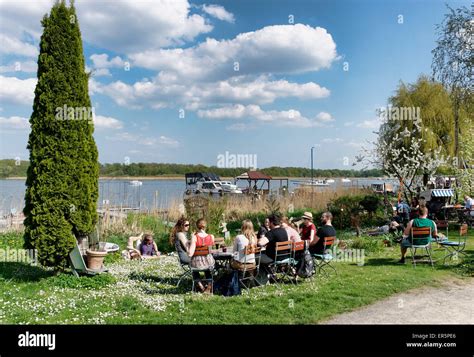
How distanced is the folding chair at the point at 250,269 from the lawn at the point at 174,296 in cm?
24

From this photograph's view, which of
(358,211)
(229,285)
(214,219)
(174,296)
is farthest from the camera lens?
(358,211)

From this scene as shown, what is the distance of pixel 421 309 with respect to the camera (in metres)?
6.04

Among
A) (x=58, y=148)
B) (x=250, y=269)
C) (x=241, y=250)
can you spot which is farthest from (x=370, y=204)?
(x=58, y=148)

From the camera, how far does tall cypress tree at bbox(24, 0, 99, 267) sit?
746cm

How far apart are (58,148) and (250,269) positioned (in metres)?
4.13

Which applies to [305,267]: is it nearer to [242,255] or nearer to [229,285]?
[242,255]

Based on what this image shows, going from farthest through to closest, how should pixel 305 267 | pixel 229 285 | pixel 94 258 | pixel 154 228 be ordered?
pixel 154 228
pixel 94 258
pixel 305 267
pixel 229 285

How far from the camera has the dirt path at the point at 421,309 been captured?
558cm

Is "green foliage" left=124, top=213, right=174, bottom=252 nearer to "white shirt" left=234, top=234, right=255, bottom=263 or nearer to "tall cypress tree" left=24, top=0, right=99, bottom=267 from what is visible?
"tall cypress tree" left=24, top=0, right=99, bottom=267

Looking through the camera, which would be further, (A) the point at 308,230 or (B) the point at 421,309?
(A) the point at 308,230

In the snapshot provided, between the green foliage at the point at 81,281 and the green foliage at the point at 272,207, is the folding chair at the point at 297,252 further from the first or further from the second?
the green foliage at the point at 272,207

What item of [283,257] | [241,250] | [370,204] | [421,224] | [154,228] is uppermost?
[421,224]

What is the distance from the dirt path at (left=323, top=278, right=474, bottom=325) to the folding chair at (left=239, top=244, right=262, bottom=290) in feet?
5.99
